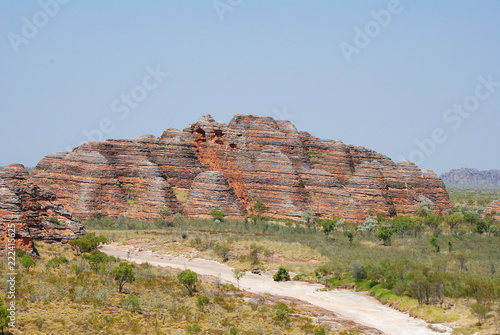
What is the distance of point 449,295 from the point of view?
2828cm

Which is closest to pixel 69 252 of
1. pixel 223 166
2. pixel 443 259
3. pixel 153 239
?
pixel 153 239

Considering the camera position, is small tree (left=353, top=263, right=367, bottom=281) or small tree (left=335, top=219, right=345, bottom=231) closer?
small tree (left=353, top=263, right=367, bottom=281)

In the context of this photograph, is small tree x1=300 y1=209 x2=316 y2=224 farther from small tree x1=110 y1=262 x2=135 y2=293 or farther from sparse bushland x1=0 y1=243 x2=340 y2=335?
small tree x1=110 y1=262 x2=135 y2=293

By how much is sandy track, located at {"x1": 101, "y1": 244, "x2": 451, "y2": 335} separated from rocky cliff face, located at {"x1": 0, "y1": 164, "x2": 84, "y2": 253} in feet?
15.8

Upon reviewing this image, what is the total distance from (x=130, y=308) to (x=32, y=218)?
14262mm

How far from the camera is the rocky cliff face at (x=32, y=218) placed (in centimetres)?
2905

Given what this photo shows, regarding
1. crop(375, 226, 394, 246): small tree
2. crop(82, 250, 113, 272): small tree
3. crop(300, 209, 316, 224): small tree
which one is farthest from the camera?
crop(300, 209, 316, 224): small tree

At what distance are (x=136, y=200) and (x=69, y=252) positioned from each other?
91.8 ft

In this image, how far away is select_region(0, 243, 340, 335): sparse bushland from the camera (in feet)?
68.0

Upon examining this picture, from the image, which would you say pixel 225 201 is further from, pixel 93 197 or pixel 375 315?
pixel 375 315

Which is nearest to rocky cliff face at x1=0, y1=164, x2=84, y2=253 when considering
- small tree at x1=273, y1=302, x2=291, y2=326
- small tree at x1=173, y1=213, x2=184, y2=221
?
small tree at x1=273, y1=302, x2=291, y2=326

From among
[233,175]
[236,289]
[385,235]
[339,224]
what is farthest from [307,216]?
[236,289]

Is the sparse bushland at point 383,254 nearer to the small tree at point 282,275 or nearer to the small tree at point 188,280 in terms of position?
the small tree at point 282,275

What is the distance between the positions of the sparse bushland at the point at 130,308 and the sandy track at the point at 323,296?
2976 millimetres
